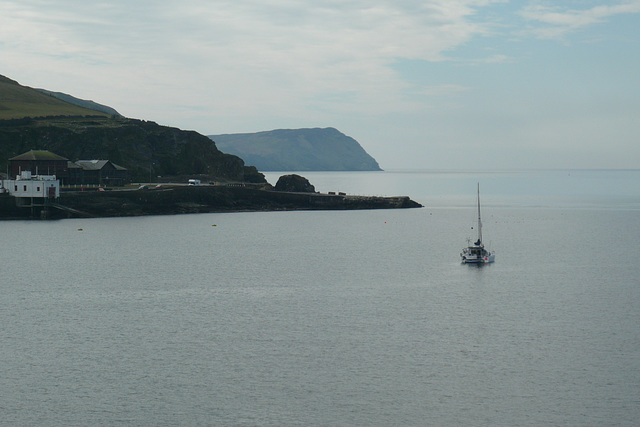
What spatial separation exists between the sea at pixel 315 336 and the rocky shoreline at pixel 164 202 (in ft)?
161

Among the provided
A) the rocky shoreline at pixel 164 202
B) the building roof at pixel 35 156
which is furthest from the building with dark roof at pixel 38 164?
the rocky shoreline at pixel 164 202

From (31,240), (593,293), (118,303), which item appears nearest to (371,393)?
(118,303)

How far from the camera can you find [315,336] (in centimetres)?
5431

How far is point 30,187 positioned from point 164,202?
3233cm

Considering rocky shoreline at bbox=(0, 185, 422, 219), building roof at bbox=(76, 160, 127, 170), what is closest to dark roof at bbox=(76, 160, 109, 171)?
building roof at bbox=(76, 160, 127, 170)

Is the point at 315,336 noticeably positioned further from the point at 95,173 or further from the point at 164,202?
the point at 95,173

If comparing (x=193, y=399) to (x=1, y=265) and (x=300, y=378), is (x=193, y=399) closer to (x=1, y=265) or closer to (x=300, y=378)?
(x=300, y=378)

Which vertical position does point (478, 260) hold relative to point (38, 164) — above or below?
below

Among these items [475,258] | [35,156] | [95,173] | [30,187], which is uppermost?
[35,156]

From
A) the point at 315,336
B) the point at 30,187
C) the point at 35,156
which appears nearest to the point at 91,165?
the point at 35,156

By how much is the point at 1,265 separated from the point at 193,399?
58.7 meters

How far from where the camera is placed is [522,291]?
243 ft

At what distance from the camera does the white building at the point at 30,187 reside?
151250 millimetres

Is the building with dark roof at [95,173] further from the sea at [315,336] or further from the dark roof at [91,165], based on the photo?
the sea at [315,336]
